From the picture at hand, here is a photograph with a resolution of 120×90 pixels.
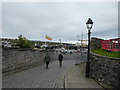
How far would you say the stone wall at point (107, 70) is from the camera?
660 centimetres

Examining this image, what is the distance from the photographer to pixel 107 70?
7188 millimetres

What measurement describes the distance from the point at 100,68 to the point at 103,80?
716 mm

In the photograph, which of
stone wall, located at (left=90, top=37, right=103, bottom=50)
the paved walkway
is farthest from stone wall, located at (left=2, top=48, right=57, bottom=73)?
stone wall, located at (left=90, top=37, right=103, bottom=50)

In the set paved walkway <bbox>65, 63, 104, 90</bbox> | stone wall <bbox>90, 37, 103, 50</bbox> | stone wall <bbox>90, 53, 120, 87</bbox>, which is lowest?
paved walkway <bbox>65, 63, 104, 90</bbox>

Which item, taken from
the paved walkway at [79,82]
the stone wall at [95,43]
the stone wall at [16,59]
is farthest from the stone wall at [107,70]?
the stone wall at [16,59]

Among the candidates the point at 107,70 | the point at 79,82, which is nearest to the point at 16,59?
the point at 79,82

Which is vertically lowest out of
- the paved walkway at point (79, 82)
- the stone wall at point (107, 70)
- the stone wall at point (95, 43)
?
the paved walkway at point (79, 82)

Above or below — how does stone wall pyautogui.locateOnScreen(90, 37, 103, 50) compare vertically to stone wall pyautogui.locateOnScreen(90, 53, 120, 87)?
above

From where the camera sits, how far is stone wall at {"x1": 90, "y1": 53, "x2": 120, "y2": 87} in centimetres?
660

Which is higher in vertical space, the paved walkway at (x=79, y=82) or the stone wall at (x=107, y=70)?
the stone wall at (x=107, y=70)

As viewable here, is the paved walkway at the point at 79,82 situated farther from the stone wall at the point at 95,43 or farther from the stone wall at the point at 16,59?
the stone wall at the point at 95,43

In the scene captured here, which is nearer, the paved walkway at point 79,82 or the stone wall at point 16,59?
the paved walkway at point 79,82

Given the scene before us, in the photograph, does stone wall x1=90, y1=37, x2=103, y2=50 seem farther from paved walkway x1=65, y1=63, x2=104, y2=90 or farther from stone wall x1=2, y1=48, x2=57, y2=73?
stone wall x1=2, y1=48, x2=57, y2=73

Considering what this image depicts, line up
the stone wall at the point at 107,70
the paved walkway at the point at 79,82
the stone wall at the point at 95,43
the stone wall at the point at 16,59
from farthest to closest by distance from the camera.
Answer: the stone wall at the point at 95,43, the stone wall at the point at 16,59, the paved walkway at the point at 79,82, the stone wall at the point at 107,70
